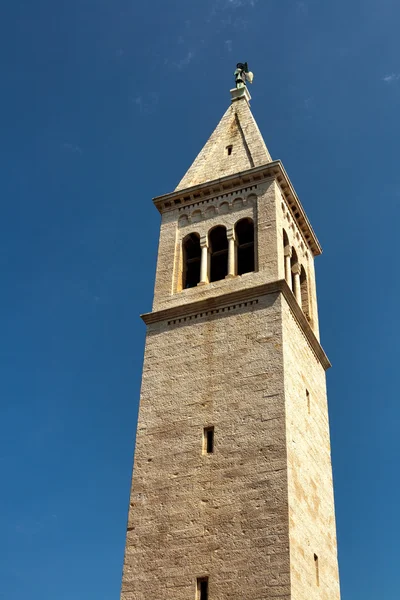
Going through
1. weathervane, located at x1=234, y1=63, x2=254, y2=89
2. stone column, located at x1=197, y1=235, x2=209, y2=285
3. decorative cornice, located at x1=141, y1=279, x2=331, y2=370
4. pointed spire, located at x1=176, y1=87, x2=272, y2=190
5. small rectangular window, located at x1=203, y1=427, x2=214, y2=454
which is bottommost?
small rectangular window, located at x1=203, y1=427, x2=214, y2=454

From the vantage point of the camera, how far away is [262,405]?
22.0m

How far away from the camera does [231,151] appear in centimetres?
3077

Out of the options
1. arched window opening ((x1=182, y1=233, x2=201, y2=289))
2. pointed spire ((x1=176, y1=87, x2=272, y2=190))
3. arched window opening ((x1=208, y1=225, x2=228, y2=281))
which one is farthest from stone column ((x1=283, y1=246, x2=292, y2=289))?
pointed spire ((x1=176, y1=87, x2=272, y2=190))

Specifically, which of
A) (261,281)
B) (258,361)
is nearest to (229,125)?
(261,281)

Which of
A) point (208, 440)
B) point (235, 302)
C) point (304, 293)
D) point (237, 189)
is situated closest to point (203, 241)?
point (237, 189)

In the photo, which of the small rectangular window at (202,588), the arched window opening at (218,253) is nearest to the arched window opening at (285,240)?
the arched window opening at (218,253)

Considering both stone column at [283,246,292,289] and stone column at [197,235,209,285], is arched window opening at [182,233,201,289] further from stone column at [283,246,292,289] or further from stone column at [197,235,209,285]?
stone column at [283,246,292,289]

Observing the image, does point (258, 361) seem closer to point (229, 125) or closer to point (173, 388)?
point (173, 388)

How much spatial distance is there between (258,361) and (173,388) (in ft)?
9.47

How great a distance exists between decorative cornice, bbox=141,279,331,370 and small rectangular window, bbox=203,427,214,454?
4.43m

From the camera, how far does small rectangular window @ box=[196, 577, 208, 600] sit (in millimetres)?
19500

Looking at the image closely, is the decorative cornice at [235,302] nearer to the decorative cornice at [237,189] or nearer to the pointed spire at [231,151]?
the decorative cornice at [237,189]

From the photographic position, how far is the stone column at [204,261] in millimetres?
26578

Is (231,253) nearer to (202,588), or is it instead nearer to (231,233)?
(231,233)
